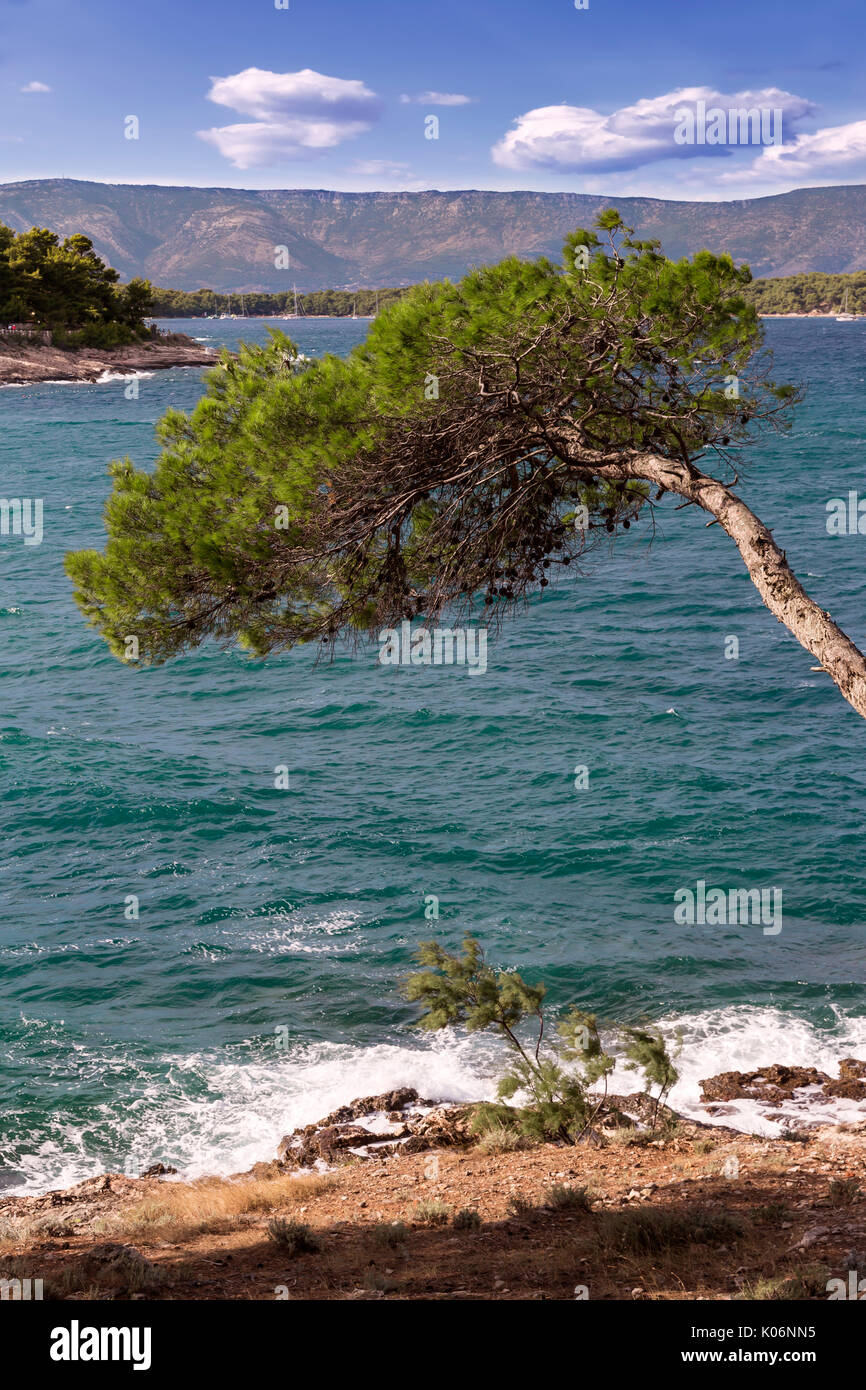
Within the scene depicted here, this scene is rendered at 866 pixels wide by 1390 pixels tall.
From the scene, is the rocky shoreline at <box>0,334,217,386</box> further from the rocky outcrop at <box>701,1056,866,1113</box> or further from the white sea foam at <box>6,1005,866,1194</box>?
the rocky outcrop at <box>701,1056,866,1113</box>

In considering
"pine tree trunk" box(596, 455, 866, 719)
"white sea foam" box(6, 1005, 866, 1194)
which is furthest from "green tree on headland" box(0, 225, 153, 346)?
"pine tree trunk" box(596, 455, 866, 719)

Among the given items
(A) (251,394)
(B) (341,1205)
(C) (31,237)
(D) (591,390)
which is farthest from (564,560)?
(C) (31,237)

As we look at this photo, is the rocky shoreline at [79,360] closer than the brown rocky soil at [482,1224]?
No

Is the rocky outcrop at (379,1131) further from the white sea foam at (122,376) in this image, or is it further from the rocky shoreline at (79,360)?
the white sea foam at (122,376)

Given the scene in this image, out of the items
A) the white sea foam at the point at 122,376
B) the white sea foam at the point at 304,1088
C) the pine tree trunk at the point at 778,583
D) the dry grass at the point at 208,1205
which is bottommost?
the white sea foam at the point at 304,1088

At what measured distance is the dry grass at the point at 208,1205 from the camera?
35.7 feet

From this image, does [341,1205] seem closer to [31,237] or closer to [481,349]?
[481,349]

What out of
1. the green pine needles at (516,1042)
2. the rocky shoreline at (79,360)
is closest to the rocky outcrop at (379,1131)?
the green pine needles at (516,1042)

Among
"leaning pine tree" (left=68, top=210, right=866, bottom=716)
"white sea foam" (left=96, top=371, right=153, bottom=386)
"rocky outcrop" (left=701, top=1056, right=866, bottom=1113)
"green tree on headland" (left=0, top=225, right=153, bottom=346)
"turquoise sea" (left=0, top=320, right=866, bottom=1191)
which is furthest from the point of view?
"white sea foam" (left=96, top=371, right=153, bottom=386)

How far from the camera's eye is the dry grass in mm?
10875

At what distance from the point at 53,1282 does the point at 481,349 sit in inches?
329

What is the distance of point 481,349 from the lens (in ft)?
31.4

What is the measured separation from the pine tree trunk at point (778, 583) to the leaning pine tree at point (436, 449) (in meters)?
0.04

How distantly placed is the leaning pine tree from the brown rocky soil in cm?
547
